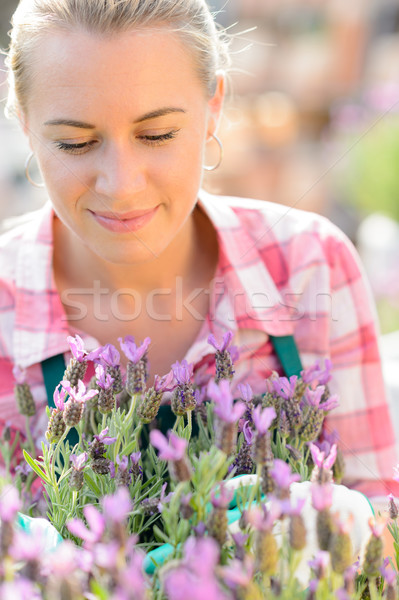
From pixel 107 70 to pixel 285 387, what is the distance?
0.45m

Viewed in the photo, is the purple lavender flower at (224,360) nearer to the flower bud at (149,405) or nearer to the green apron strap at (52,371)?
the flower bud at (149,405)

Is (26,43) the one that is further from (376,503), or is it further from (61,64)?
(376,503)

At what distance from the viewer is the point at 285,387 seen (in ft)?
2.48

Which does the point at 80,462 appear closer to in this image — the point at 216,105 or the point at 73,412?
the point at 73,412

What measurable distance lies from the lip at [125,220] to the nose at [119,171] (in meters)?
0.06

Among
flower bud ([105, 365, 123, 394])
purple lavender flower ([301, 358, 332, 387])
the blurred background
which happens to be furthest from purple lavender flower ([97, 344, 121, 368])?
the blurred background

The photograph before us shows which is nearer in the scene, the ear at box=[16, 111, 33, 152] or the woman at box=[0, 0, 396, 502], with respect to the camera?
the woman at box=[0, 0, 396, 502]

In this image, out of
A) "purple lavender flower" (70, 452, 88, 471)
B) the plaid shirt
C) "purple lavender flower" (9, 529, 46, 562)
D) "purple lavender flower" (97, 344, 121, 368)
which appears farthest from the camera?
the plaid shirt

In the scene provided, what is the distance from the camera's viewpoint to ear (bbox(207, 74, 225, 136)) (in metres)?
1.10

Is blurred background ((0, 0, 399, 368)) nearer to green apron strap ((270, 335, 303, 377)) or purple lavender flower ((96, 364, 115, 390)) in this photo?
green apron strap ((270, 335, 303, 377))

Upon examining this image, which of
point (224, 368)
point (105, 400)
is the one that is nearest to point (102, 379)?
point (105, 400)

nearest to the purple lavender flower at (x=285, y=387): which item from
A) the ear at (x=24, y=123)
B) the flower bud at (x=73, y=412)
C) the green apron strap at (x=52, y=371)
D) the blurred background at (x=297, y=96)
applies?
the flower bud at (x=73, y=412)

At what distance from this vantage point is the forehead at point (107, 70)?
854 millimetres

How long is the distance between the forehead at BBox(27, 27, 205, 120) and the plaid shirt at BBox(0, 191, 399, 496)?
335 millimetres
